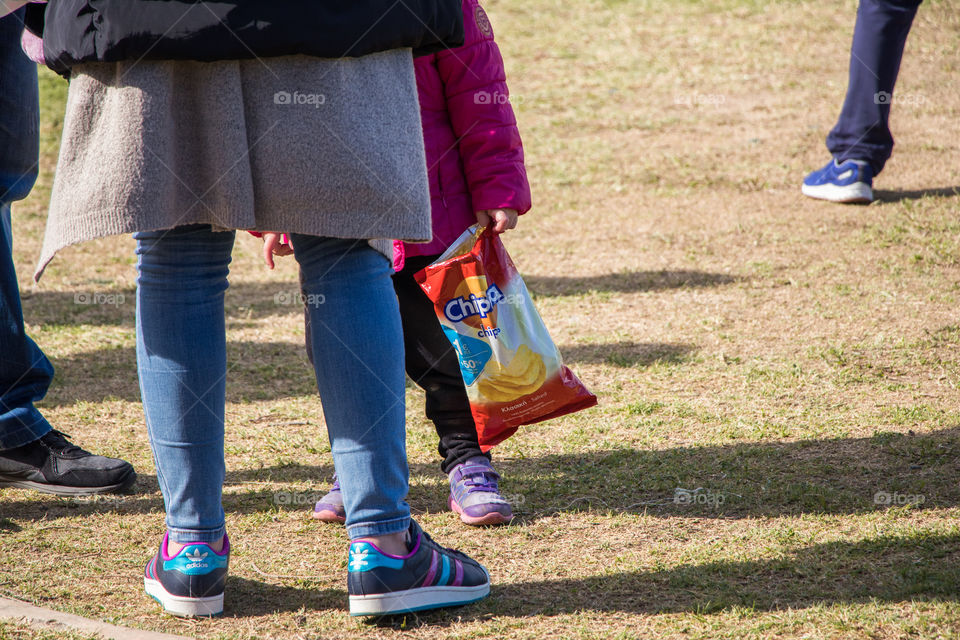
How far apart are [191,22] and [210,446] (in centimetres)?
84

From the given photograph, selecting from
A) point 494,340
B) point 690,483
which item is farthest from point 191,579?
point 690,483

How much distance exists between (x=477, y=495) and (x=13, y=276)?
1.50 meters

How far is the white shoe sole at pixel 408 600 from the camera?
205 cm

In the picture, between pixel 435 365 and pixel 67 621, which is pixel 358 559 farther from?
pixel 435 365

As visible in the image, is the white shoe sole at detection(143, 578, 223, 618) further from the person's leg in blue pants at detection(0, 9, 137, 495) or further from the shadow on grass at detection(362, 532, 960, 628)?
the person's leg in blue pants at detection(0, 9, 137, 495)

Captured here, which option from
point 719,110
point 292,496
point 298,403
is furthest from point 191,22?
point 719,110

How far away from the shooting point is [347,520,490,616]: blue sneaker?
2033mm

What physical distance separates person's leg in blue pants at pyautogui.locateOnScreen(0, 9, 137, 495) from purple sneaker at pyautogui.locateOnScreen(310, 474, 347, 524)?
1.98ft

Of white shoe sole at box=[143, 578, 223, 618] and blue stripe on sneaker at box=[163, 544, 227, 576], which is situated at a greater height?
blue stripe on sneaker at box=[163, 544, 227, 576]

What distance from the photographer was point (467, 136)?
2602 mm

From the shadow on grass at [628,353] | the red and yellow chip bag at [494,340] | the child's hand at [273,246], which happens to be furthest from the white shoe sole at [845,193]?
the child's hand at [273,246]

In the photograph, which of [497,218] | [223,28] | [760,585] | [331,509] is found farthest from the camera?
[331,509]

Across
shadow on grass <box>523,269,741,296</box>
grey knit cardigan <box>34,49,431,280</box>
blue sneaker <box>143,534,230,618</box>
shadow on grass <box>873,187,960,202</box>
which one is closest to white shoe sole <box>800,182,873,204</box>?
shadow on grass <box>873,187,960,202</box>

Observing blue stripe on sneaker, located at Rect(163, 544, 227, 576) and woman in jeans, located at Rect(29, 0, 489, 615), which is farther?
blue stripe on sneaker, located at Rect(163, 544, 227, 576)
